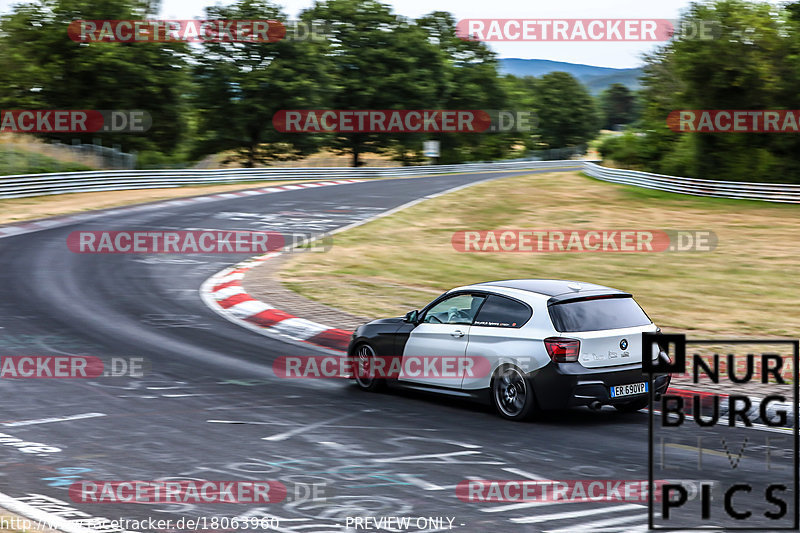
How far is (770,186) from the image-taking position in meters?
35.5

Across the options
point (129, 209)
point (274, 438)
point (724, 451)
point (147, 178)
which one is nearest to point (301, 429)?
point (274, 438)

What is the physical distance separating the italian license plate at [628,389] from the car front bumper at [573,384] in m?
0.04

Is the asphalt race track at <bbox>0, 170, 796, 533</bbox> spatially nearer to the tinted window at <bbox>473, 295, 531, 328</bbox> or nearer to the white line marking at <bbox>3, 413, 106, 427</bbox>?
the white line marking at <bbox>3, 413, 106, 427</bbox>

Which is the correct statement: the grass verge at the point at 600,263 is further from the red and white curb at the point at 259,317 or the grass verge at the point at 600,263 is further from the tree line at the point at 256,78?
the tree line at the point at 256,78

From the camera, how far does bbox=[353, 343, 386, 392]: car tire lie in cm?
1088

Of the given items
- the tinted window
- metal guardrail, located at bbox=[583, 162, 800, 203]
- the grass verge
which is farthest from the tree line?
the tinted window

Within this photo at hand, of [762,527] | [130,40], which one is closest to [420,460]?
[762,527]

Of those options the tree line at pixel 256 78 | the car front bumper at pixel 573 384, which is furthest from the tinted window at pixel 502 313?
the tree line at pixel 256 78

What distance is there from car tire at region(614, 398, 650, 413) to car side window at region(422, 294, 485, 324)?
5.97 ft

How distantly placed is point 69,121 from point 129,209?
2238cm

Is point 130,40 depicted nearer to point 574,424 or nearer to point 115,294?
point 115,294

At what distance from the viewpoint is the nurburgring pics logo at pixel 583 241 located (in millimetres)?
24062

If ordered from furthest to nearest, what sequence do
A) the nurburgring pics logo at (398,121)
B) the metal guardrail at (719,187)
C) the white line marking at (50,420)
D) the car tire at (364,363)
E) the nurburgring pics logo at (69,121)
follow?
the nurburgring pics logo at (398,121), the nurburgring pics logo at (69,121), the metal guardrail at (719,187), the car tire at (364,363), the white line marking at (50,420)

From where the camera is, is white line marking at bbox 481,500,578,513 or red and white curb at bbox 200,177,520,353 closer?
white line marking at bbox 481,500,578,513
